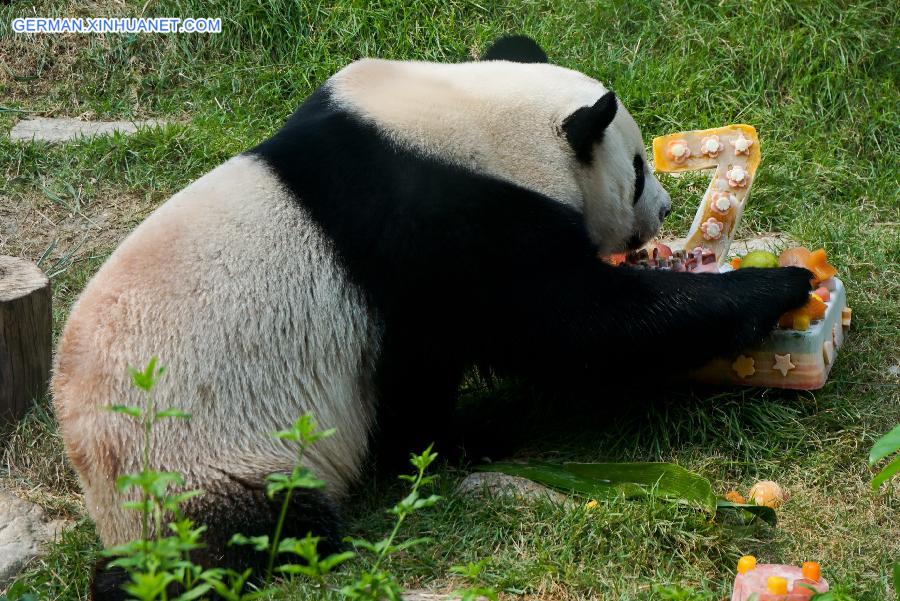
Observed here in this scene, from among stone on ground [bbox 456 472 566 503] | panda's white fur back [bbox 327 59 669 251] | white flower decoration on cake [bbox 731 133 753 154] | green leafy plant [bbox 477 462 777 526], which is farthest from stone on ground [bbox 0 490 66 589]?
white flower decoration on cake [bbox 731 133 753 154]

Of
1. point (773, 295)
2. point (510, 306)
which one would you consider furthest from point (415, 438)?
point (773, 295)

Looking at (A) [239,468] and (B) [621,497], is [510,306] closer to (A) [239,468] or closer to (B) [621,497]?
(B) [621,497]

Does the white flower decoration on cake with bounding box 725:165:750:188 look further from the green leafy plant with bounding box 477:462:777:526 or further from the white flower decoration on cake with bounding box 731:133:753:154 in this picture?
the green leafy plant with bounding box 477:462:777:526

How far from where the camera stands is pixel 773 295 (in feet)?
13.7

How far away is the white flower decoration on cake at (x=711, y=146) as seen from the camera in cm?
503

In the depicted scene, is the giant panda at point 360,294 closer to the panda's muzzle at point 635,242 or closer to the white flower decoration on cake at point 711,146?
the panda's muzzle at point 635,242

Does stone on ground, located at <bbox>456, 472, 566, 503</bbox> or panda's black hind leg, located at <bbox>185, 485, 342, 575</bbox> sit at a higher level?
panda's black hind leg, located at <bbox>185, 485, 342, 575</bbox>

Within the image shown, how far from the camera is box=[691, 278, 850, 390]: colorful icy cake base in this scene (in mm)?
4285

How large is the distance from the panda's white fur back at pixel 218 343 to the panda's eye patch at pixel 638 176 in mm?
1423

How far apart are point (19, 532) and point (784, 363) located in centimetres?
313

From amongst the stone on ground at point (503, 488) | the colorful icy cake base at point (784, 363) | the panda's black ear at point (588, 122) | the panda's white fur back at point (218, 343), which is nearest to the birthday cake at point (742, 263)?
the colorful icy cake base at point (784, 363)

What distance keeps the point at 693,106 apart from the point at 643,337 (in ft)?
10.5

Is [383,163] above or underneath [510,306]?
above

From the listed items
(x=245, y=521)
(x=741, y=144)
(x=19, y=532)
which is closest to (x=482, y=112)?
(x=741, y=144)
